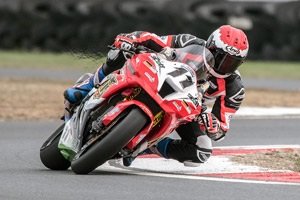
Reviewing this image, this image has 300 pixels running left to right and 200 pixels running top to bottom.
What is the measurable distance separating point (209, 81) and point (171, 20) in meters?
16.8

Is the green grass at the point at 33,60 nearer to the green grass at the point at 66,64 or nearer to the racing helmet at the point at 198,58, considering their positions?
the green grass at the point at 66,64

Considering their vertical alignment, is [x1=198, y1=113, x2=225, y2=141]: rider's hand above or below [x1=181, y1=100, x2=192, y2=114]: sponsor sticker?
below

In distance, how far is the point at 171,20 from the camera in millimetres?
23203

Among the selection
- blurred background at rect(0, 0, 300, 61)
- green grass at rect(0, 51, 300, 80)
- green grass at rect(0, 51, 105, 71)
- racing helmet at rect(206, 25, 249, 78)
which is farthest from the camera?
green grass at rect(0, 51, 105, 71)

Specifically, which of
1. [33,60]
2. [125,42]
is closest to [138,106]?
[125,42]

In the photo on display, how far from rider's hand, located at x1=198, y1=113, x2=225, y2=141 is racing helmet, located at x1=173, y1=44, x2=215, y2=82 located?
1.26 feet

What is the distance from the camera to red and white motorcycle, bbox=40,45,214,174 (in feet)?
17.9

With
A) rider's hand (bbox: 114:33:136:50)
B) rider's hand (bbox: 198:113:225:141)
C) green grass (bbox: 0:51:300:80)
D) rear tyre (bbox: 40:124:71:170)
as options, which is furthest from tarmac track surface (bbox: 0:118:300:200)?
green grass (bbox: 0:51:300:80)

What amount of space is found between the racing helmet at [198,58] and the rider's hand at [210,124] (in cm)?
38

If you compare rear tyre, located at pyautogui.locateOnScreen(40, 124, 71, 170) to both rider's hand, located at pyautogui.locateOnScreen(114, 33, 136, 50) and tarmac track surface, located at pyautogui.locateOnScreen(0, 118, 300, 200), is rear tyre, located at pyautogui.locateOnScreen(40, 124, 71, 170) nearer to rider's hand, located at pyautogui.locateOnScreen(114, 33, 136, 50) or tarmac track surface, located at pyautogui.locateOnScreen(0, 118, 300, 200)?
tarmac track surface, located at pyautogui.locateOnScreen(0, 118, 300, 200)

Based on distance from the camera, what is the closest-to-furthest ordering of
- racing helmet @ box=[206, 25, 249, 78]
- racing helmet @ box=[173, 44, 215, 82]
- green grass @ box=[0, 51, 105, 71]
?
racing helmet @ box=[173, 44, 215, 82] → racing helmet @ box=[206, 25, 249, 78] → green grass @ box=[0, 51, 105, 71]

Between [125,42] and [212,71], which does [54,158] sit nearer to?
[125,42]

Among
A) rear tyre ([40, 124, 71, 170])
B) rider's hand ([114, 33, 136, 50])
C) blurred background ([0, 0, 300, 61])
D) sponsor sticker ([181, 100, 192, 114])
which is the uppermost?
rider's hand ([114, 33, 136, 50])

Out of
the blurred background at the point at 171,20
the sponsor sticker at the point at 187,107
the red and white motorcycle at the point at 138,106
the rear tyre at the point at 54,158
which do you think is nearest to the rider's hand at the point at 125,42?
the red and white motorcycle at the point at 138,106
